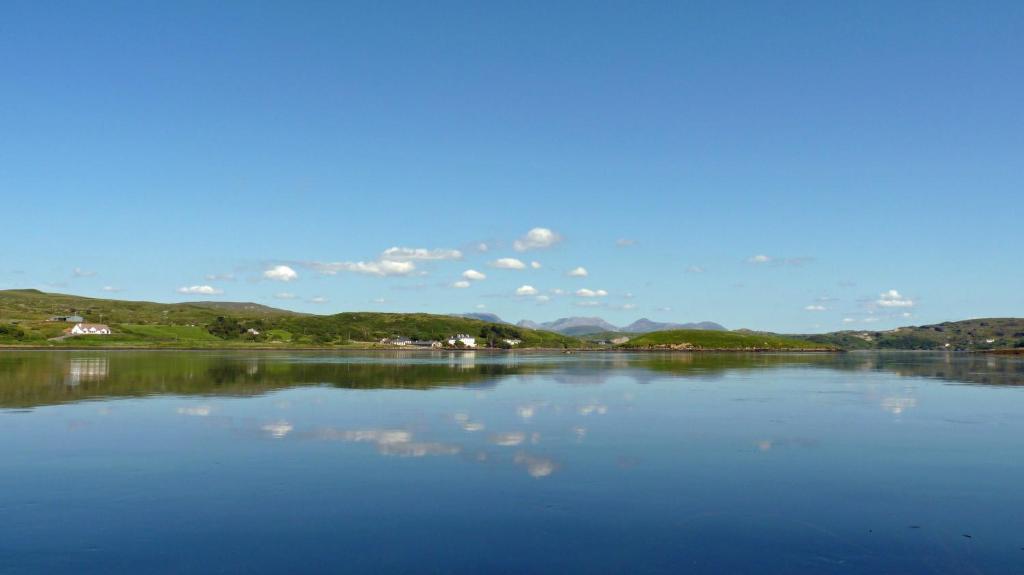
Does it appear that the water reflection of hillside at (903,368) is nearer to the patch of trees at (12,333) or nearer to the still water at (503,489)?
the still water at (503,489)

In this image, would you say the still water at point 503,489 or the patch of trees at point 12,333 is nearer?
the still water at point 503,489

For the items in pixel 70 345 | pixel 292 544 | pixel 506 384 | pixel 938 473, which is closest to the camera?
pixel 292 544

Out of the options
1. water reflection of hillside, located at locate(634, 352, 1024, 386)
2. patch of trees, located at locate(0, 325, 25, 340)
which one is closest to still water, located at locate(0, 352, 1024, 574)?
water reflection of hillside, located at locate(634, 352, 1024, 386)

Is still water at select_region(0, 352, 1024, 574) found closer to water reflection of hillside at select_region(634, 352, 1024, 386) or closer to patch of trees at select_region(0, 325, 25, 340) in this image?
water reflection of hillside at select_region(634, 352, 1024, 386)

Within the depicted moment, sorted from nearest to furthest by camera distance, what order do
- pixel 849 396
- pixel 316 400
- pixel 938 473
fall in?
1. pixel 938 473
2. pixel 316 400
3. pixel 849 396

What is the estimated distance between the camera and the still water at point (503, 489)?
50.2ft

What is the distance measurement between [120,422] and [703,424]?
106 ft

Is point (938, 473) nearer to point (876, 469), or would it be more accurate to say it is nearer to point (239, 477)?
point (876, 469)

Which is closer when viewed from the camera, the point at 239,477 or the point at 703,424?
the point at 239,477

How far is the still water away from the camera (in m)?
15.3

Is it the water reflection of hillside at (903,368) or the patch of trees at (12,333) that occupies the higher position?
the patch of trees at (12,333)

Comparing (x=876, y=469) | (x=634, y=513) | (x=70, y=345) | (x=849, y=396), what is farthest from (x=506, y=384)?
(x=70, y=345)

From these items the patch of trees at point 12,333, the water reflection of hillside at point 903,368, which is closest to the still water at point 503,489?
the water reflection of hillside at point 903,368

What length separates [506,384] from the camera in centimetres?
6744
